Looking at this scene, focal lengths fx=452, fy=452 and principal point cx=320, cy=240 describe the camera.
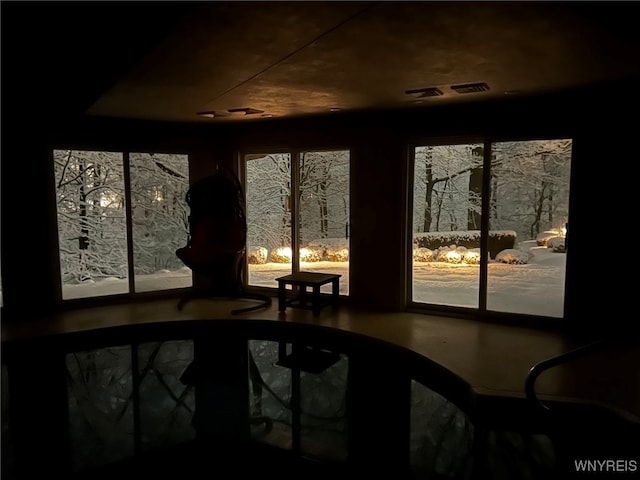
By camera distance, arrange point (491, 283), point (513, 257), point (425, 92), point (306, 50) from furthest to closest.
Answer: point (491, 283) → point (513, 257) → point (425, 92) → point (306, 50)

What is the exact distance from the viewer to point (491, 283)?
4.91 metres

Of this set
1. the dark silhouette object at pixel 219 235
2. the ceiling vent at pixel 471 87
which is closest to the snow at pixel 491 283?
the dark silhouette object at pixel 219 235

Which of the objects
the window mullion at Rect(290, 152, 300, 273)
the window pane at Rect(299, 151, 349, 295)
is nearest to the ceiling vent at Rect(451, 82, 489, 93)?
the window pane at Rect(299, 151, 349, 295)

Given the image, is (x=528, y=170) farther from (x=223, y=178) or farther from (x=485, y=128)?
(x=223, y=178)

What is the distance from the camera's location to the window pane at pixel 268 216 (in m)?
6.10

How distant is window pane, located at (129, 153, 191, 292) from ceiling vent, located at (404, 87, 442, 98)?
3.36 m

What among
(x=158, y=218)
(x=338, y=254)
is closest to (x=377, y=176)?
(x=338, y=254)

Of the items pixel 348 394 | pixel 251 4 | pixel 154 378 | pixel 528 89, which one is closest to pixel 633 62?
pixel 528 89

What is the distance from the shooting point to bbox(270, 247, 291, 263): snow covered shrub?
6.20 m

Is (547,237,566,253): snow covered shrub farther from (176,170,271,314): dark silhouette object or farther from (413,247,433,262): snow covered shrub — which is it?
(176,170,271,314): dark silhouette object

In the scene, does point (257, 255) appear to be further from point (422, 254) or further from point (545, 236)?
point (545, 236)

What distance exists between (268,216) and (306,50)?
3.58 meters

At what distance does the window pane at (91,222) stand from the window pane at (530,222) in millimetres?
4528

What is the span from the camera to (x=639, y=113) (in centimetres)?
404
